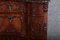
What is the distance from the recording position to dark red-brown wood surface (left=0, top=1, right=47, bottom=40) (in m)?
1.83

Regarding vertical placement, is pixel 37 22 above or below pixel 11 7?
below

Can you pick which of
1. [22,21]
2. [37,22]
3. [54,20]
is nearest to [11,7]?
[22,21]

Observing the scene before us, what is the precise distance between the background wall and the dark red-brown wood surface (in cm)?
58

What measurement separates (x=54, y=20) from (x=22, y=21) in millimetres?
749

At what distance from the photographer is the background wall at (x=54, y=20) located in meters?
2.42

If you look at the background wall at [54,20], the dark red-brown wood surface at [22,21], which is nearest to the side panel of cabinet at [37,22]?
the dark red-brown wood surface at [22,21]

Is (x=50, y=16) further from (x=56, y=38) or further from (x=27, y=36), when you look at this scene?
(x=27, y=36)

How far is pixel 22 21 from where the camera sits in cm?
188

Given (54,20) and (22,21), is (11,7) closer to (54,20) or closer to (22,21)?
(22,21)

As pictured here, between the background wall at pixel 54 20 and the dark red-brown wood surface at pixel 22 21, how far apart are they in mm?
577

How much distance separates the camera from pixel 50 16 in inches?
96.7

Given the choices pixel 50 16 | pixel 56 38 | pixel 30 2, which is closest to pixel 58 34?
pixel 56 38

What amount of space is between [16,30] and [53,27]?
776mm

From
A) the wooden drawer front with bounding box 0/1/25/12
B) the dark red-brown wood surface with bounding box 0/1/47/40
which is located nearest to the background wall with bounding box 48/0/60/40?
the dark red-brown wood surface with bounding box 0/1/47/40
